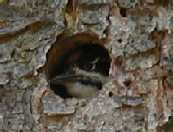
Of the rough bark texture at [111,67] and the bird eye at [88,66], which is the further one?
the bird eye at [88,66]

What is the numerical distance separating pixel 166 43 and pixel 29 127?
0.36 metres

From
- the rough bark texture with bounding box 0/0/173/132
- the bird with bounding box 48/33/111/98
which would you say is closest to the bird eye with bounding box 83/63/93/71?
the bird with bounding box 48/33/111/98

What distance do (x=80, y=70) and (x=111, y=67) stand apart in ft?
0.34

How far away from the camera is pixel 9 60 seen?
5.34ft

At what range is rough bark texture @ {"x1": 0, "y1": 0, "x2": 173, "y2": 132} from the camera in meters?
1.56

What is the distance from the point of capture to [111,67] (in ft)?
5.18

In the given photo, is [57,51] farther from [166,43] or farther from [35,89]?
[166,43]

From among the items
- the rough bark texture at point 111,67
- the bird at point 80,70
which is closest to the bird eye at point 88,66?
the bird at point 80,70

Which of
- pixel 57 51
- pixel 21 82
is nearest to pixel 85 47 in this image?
pixel 57 51

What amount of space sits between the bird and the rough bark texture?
0.16ft

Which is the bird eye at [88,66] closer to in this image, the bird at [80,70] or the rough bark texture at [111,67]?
the bird at [80,70]

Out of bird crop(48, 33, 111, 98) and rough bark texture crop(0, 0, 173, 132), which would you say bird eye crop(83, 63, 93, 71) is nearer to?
bird crop(48, 33, 111, 98)

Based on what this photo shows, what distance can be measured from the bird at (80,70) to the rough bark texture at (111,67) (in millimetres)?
48

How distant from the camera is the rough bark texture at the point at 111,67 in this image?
1.56 metres
